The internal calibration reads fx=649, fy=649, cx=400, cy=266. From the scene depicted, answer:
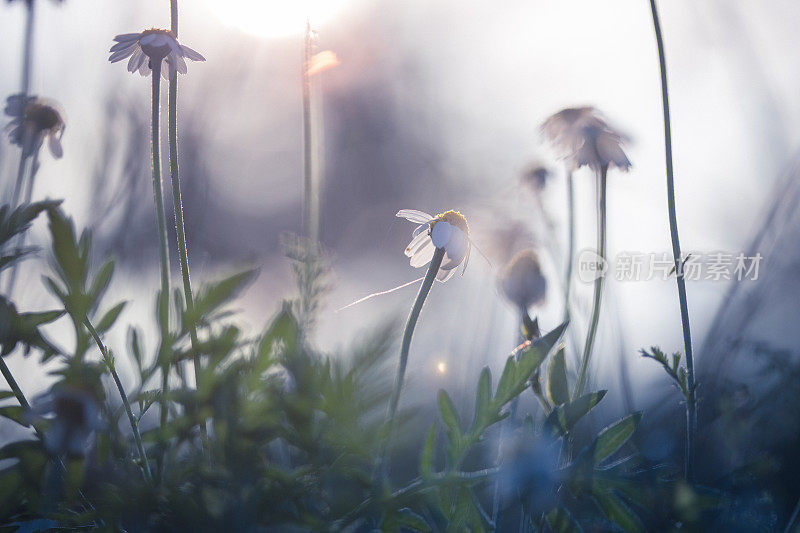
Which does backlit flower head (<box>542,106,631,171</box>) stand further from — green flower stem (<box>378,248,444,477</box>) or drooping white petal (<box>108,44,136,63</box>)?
drooping white petal (<box>108,44,136,63</box>)

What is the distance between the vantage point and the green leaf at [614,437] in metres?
0.33

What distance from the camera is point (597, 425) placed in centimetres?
64

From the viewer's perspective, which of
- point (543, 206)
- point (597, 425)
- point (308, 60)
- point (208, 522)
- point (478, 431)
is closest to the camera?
point (208, 522)

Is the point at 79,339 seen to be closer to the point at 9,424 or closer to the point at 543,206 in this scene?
the point at 9,424

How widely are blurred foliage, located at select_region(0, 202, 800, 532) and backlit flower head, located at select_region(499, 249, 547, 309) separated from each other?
0.20 meters

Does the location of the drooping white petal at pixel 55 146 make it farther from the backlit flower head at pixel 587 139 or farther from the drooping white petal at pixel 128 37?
the backlit flower head at pixel 587 139

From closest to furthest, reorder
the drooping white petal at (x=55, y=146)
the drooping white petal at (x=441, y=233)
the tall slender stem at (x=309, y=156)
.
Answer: the drooping white petal at (x=441, y=233), the tall slender stem at (x=309, y=156), the drooping white petal at (x=55, y=146)

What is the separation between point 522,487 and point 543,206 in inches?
25.1

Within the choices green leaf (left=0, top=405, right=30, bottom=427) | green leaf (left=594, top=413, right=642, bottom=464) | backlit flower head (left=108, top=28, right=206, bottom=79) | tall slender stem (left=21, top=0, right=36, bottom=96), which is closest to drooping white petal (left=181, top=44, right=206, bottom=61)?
backlit flower head (left=108, top=28, right=206, bottom=79)

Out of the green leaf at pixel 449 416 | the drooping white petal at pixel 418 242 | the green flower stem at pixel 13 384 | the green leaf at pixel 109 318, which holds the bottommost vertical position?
the green leaf at pixel 449 416

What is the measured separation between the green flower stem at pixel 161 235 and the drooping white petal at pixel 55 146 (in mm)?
241

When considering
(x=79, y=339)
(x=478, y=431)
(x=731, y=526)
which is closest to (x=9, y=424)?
(x=79, y=339)

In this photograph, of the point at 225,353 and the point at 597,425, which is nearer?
the point at 225,353

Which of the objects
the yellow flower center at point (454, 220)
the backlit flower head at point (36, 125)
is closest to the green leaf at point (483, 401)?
the yellow flower center at point (454, 220)
